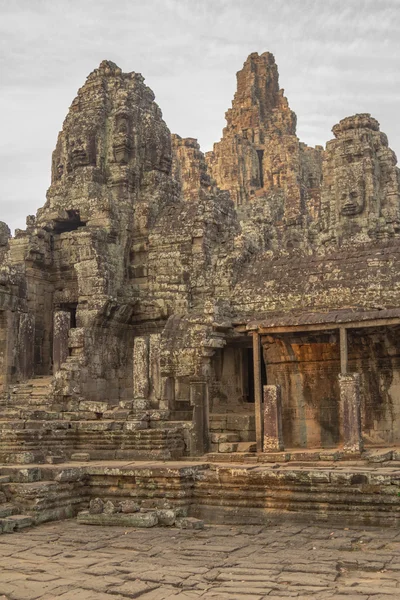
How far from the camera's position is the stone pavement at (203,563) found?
6380mm

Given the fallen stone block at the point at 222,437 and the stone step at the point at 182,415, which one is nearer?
the fallen stone block at the point at 222,437

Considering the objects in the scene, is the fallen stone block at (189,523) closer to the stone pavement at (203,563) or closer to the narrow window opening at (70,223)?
the stone pavement at (203,563)

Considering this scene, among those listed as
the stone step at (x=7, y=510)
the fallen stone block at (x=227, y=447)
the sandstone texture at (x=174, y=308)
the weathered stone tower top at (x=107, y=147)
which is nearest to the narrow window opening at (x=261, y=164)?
the sandstone texture at (x=174, y=308)

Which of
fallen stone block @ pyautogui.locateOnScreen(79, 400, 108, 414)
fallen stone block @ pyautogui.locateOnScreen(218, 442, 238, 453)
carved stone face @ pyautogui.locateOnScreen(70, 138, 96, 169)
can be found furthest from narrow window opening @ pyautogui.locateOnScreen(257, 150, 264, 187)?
fallen stone block @ pyautogui.locateOnScreen(218, 442, 238, 453)

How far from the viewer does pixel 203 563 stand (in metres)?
7.54

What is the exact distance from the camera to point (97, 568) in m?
7.30

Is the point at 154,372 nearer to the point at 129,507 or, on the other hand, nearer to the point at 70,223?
the point at 129,507

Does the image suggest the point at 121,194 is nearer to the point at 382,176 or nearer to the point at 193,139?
the point at 382,176

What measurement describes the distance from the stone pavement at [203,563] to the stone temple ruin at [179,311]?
3.39 meters

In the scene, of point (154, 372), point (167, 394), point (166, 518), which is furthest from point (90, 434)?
point (166, 518)

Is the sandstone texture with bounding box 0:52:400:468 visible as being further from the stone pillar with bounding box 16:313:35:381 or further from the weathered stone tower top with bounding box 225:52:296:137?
the weathered stone tower top with bounding box 225:52:296:137

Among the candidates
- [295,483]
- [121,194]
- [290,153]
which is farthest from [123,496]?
[290,153]

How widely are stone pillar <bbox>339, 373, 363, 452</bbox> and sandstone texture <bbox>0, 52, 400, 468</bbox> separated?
3cm

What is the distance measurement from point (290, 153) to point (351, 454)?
147ft
